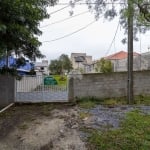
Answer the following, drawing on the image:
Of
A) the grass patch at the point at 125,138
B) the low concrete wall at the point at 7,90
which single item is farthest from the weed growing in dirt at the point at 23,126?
the low concrete wall at the point at 7,90

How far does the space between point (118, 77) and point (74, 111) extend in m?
4.15

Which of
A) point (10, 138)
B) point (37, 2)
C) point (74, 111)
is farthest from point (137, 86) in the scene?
point (10, 138)

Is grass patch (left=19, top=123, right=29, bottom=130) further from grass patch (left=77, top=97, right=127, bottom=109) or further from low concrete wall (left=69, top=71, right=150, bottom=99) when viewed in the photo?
low concrete wall (left=69, top=71, right=150, bottom=99)

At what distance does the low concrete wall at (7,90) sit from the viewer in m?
16.7

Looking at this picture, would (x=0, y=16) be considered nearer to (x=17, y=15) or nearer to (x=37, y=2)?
(x=17, y=15)

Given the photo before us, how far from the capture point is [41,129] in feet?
37.5

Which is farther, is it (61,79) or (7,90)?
(61,79)

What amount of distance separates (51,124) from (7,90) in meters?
5.65

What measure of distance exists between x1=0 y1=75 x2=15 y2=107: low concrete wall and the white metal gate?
0.86 ft

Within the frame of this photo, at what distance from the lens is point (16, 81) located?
1722cm

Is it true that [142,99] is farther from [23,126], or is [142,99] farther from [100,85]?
[23,126]

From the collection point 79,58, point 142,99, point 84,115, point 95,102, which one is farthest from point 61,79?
point 79,58

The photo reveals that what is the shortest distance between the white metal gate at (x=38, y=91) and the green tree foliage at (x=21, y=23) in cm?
337

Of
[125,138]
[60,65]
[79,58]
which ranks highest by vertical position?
[79,58]
